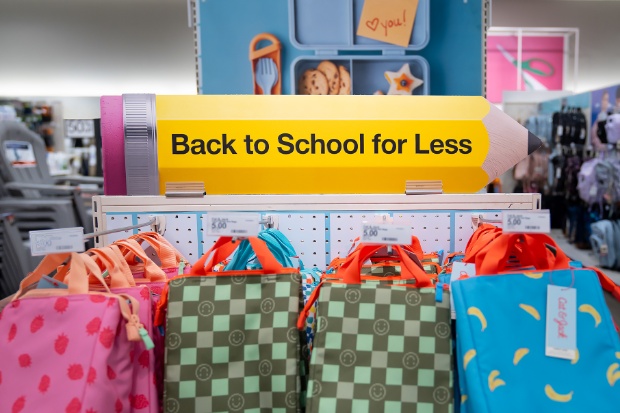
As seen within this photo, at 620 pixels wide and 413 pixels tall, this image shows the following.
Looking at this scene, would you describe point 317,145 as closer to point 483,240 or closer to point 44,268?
point 483,240

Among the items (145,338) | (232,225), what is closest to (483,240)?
(232,225)

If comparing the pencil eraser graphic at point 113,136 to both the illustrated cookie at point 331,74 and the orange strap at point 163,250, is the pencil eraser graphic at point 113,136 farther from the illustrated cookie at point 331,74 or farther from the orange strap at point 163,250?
the illustrated cookie at point 331,74

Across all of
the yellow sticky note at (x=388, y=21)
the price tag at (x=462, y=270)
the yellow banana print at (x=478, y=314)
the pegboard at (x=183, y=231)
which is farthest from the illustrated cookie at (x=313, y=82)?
the yellow banana print at (x=478, y=314)

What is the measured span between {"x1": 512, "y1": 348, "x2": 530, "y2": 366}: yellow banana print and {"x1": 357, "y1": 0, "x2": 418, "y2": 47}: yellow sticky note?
82.1 inches

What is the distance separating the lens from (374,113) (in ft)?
5.31

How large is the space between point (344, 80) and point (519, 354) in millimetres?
2105

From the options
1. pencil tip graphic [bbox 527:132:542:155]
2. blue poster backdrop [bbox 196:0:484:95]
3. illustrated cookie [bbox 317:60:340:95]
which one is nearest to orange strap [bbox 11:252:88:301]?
pencil tip graphic [bbox 527:132:542:155]

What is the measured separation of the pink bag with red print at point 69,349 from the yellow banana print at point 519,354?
80 centimetres

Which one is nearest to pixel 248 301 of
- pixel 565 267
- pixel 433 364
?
pixel 433 364

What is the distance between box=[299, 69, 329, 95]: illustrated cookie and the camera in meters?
2.81

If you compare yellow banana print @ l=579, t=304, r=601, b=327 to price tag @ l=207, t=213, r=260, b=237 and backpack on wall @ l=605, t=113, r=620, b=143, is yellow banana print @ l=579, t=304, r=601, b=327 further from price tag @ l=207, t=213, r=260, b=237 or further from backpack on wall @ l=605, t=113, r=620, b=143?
backpack on wall @ l=605, t=113, r=620, b=143

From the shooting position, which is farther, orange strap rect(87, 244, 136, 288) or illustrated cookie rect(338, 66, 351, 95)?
illustrated cookie rect(338, 66, 351, 95)

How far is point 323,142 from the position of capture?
1.60m

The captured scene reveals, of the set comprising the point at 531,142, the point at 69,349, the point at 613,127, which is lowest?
the point at 69,349
